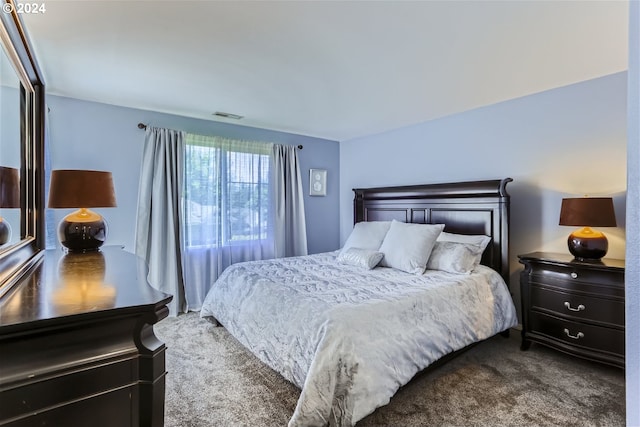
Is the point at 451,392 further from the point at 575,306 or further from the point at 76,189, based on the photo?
the point at 76,189

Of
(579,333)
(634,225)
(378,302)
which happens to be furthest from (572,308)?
(634,225)

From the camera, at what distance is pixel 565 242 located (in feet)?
9.59

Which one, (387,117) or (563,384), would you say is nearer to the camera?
(563,384)

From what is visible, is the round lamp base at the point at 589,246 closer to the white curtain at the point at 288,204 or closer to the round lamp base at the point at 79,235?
the white curtain at the point at 288,204

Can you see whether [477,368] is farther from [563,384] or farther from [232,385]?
[232,385]

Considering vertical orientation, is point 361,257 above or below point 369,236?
below

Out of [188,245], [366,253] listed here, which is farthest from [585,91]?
[188,245]

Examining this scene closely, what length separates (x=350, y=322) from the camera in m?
1.86

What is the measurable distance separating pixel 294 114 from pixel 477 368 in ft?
10.3

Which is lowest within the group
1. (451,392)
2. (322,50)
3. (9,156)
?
(451,392)

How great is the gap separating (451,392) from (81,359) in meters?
2.24

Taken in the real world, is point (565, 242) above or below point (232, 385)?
above

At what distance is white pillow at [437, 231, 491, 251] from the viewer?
3.16 meters

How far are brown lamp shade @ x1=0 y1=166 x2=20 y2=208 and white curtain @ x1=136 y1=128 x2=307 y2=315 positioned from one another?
230 cm
